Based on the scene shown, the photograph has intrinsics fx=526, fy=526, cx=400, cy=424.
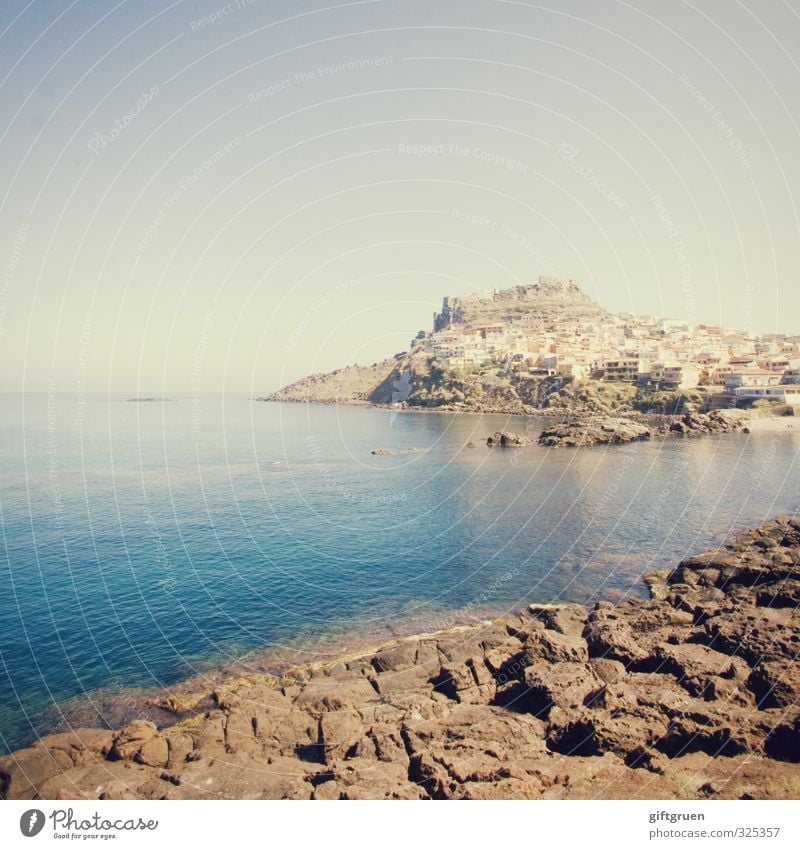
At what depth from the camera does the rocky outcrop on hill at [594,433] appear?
69500mm

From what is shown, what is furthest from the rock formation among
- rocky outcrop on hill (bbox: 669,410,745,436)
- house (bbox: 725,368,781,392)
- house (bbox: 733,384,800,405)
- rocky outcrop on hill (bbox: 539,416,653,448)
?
house (bbox: 725,368,781,392)

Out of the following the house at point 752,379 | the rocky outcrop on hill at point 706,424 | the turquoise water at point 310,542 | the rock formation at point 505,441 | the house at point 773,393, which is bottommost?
the turquoise water at point 310,542

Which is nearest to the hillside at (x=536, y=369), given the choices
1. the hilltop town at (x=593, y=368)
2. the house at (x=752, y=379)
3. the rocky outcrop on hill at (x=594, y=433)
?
the hilltop town at (x=593, y=368)

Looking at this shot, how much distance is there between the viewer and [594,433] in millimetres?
72125

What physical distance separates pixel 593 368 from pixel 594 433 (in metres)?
42.8

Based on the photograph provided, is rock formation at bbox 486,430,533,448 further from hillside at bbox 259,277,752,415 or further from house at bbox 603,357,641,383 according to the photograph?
house at bbox 603,357,641,383

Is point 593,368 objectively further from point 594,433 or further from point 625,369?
point 594,433

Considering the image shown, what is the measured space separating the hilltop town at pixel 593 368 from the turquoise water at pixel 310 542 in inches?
996

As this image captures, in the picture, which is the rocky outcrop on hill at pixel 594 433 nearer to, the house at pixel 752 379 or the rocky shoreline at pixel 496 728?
the house at pixel 752 379

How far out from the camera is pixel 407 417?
115 meters

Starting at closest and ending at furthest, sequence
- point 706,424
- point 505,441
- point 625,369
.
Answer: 1. point 505,441
2. point 706,424
3. point 625,369

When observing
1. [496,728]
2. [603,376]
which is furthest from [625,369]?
[496,728]

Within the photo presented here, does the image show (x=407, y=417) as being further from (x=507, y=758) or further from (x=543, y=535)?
(x=507, y=758)

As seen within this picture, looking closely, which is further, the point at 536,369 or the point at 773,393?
the point at 536,369
